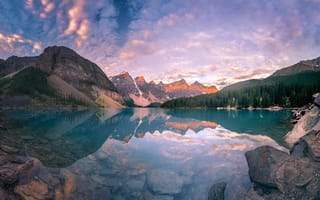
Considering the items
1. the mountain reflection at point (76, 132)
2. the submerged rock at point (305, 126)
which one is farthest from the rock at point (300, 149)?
the mountain reflection at point (76, 132)

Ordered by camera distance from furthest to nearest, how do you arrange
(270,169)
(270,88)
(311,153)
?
(270,88) < (311,153) < (270,169)

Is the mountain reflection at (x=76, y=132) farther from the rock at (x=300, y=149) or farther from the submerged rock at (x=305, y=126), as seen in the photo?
the rock at (x=300, y=149)

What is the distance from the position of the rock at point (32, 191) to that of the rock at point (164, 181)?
20.6 feet

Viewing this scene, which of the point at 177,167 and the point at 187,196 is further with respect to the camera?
the point at 177,167

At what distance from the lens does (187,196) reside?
1141cm

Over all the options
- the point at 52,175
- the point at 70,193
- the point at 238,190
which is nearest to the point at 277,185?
the point at 238,190

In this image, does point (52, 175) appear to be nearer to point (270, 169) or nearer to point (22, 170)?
point (22, 170)

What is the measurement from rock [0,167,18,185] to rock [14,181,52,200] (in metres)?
0.66

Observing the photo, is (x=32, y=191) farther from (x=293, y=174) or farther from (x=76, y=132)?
(x=76, y=132)

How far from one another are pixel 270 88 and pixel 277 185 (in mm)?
216499

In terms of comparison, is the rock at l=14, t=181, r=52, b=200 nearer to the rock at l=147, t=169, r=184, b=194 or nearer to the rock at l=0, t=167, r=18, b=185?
the rock at l=0, t=167, r=18, b=185

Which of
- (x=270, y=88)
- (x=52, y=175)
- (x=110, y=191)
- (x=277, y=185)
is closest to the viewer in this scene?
(x=277, y=185)

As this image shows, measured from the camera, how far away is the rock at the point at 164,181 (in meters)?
12.0

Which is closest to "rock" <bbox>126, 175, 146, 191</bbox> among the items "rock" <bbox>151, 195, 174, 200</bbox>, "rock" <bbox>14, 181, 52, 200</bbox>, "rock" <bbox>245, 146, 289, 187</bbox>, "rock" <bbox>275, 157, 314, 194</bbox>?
"rock" <bbox>151, 195, 174, 200</bbox>
